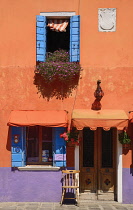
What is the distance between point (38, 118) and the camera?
855cm

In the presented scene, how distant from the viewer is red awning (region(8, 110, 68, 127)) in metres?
8.35

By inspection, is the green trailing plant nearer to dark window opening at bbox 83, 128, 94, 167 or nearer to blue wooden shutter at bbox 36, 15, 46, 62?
dark window opening at bbox 83, 128, 94, 167

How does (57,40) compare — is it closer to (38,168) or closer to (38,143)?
(38,143)

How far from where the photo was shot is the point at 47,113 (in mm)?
8781

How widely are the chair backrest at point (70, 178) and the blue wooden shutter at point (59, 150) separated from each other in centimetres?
33

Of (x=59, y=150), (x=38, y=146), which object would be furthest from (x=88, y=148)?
(x=38, y=146)

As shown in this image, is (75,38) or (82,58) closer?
(75,38)

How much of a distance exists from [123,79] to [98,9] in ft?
8.55

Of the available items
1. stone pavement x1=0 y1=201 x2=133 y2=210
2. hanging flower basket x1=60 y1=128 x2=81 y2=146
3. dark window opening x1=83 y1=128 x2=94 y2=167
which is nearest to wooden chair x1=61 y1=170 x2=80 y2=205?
stone pavement x1=0 y1=201 x2=133 y2=210

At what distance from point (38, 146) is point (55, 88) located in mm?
2202

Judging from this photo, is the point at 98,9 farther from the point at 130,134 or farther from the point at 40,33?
the point at 130,134

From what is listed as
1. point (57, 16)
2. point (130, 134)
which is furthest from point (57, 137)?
point (57, 16)

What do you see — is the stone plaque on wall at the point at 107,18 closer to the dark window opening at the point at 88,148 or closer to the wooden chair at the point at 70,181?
the dark window opening at the point at 88,148

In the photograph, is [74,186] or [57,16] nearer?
[74,186]
